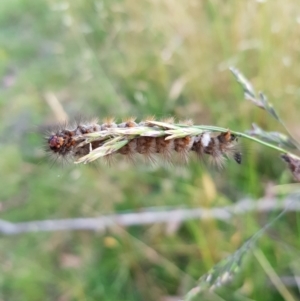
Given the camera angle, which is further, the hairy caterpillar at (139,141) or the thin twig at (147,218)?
the thin twig at (147,218)

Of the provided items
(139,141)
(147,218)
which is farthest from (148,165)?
(139,141)

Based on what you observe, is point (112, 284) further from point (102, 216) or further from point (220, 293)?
point (220, 293)

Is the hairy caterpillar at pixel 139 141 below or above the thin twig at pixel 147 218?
below

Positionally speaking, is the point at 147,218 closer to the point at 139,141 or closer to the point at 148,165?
the point at 148,165

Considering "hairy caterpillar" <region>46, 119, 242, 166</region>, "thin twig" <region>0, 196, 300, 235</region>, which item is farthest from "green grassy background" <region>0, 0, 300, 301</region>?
"hairy caterpillar" <region>46, 119, 242, 166</region>

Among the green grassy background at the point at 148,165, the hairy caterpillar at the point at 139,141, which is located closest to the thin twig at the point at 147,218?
the green grassy background at the point at 148,165

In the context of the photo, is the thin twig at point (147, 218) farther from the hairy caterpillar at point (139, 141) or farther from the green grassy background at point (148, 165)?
the hairy caterpillar at point (139, 141)

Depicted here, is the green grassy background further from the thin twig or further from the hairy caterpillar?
the hairy caterpillar
